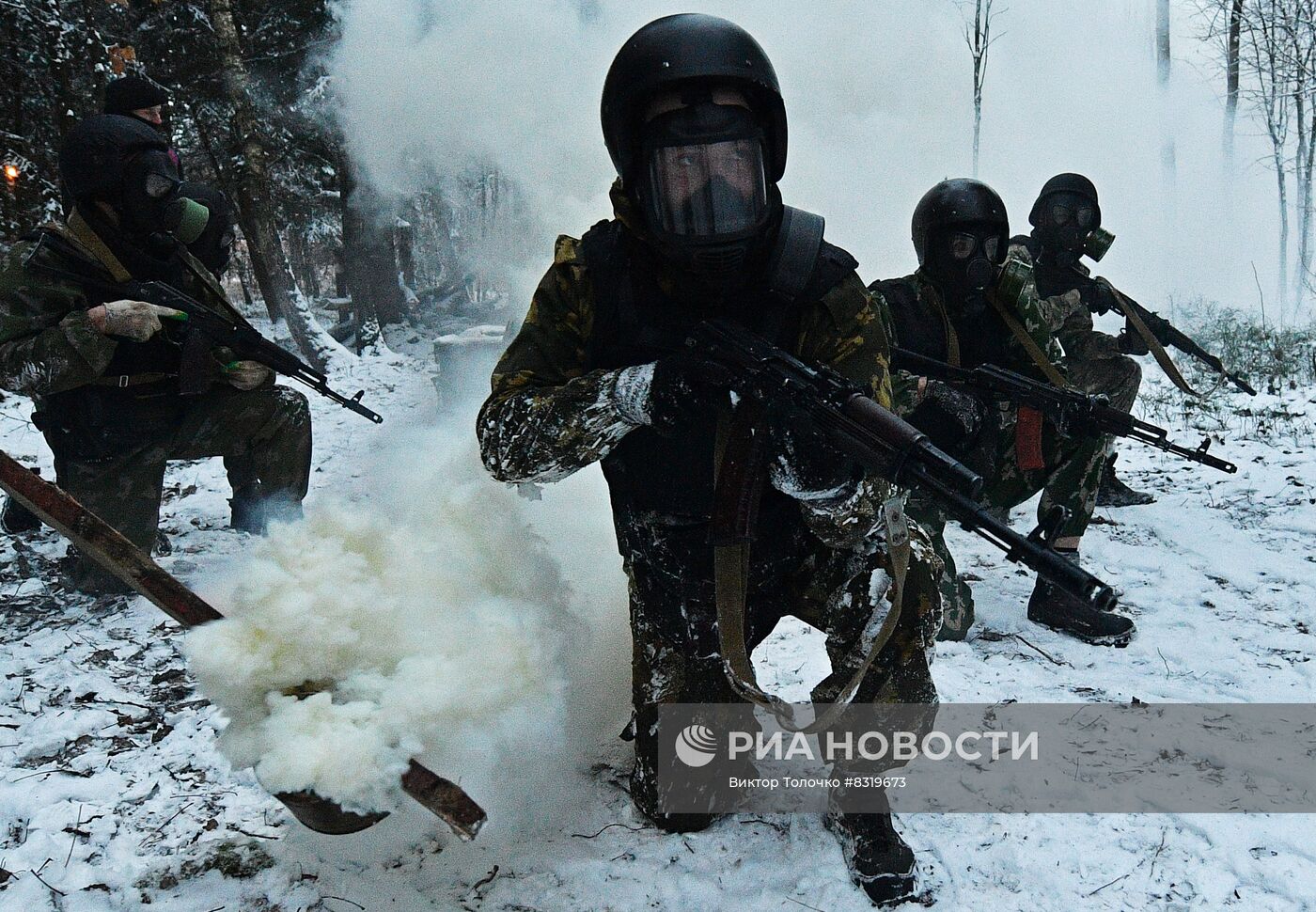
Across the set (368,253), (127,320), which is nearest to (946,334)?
(127,320)

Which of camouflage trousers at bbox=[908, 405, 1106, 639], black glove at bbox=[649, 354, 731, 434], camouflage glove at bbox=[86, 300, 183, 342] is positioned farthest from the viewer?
camouflage trousers at bbox=[908, 405, 1106, 639]

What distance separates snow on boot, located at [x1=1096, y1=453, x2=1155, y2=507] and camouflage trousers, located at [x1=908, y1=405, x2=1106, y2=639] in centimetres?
173

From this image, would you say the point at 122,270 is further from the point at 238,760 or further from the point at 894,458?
the point at 894,458

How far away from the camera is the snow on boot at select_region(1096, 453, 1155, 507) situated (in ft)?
18.2

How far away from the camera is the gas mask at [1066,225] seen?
5.79 metres

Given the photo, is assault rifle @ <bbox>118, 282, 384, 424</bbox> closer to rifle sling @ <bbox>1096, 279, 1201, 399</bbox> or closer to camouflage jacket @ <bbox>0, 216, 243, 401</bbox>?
camouflage jacket @ <bbox>0, 216, 243, 401</bbox>

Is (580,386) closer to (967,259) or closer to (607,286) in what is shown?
(607,286)

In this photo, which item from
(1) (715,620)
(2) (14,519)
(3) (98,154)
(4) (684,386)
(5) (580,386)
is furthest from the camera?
(2) (14,519)

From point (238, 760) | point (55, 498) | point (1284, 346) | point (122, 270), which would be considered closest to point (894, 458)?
point (238, 760)

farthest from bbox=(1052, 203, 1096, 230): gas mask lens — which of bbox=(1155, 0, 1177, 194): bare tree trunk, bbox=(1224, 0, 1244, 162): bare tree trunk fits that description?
bbox=(1155, 0, 1177, 194): bare tree trunk

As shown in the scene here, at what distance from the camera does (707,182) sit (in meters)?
2.15

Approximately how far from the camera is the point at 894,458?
1.79 m

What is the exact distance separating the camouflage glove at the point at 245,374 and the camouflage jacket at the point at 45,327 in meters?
0.59

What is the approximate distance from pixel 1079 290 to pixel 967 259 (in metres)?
2.47
